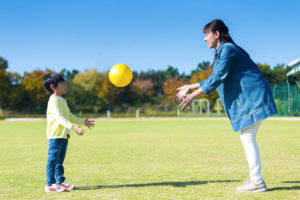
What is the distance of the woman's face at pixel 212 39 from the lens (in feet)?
14.7

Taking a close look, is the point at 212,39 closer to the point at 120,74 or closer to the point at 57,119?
the point at 120,74

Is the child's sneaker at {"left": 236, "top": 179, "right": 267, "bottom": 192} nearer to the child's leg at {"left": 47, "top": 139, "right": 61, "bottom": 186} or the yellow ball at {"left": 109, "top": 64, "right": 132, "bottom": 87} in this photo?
the child's leg at {"left": 47, "top": 139, "right": 61, "bottom": 186}

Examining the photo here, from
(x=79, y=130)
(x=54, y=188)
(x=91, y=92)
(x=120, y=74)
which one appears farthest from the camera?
(x=91, y=92)

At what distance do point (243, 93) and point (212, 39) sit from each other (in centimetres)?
90

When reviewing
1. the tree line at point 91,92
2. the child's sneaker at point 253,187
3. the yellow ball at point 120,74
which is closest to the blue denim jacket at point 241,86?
the child's sneaker at point 253,187

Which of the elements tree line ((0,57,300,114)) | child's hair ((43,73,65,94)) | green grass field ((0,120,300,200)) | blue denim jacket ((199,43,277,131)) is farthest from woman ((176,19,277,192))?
tree line ((0,57,300,114))

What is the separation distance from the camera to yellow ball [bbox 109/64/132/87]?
6324 mm

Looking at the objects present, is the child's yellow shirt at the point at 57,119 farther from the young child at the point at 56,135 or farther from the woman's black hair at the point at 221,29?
the woman's black hair at the point at 221,29

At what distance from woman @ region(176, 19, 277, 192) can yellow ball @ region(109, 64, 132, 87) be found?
7.55ft

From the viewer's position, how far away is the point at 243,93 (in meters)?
4.25

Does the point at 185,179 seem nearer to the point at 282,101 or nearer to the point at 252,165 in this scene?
the point at 252,165

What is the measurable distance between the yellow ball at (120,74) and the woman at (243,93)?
2.30 meters

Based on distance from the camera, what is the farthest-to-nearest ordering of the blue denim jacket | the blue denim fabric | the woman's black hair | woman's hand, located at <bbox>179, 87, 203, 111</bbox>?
the blue denim fabric < the woman's black hair < the blue denim jacket < woman's hand, located at <bbox>179, 87, 203, 111</bbox>

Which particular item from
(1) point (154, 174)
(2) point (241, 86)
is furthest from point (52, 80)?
(2) point (241, 86)
